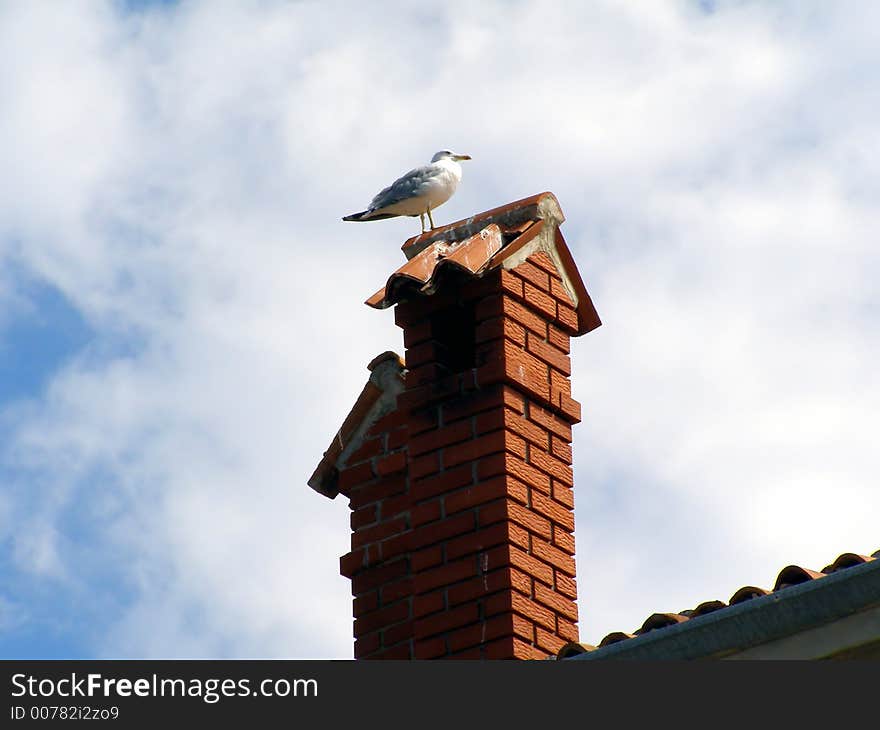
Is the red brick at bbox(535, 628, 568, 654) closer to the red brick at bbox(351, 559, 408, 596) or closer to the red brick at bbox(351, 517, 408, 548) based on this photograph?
the red brick at bbox(351, 559, 408, 596)

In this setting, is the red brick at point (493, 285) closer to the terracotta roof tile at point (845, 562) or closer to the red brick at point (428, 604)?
the red brick at point (428, 604)

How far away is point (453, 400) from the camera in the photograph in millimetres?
9758

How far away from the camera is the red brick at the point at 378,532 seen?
10109 millimetres

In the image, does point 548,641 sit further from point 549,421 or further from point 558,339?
point 558,339

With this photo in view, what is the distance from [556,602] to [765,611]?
6.51ft

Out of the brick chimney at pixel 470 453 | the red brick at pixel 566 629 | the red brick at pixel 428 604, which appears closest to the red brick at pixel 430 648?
the brick chimney at pixel 470 453

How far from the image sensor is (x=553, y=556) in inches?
371

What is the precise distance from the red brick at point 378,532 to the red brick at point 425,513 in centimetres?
50

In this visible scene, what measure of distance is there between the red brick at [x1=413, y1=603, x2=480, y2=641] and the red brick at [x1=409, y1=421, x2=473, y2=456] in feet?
2.61

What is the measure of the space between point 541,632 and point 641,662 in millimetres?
1551

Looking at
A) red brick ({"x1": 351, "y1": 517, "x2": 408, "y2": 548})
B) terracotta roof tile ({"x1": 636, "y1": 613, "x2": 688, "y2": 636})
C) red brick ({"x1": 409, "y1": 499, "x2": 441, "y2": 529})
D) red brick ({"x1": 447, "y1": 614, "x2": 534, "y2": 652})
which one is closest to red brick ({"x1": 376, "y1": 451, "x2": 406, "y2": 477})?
red brick ({"x1": 351, "y1": 517, "x2": 408, "y2": 548})

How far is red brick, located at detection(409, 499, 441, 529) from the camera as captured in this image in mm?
9500

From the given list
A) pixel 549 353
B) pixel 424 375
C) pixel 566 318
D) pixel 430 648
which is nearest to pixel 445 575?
pixel 430 648

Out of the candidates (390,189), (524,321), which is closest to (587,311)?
(524,321)
